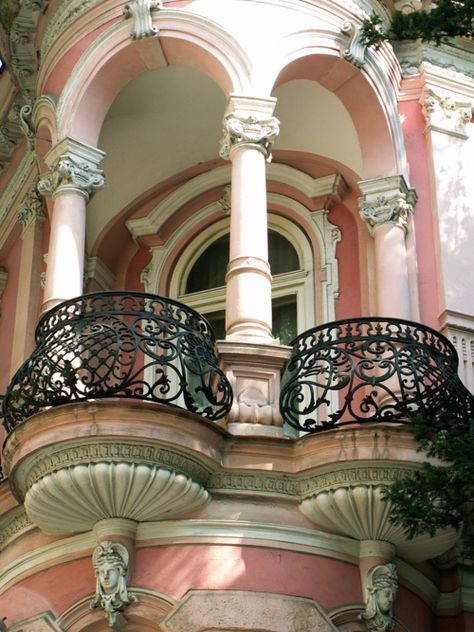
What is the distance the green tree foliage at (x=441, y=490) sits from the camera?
11.2 meters

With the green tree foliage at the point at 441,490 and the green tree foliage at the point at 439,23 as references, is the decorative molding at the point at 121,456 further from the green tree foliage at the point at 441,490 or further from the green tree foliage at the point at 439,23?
the green tree foliage at the point at 439,23

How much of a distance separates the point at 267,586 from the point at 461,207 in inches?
190

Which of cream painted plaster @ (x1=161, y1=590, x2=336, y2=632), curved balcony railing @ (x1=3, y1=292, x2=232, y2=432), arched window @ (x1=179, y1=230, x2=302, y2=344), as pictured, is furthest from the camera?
arched window @ (x1=179, y1=230, x2=302, y2=344)

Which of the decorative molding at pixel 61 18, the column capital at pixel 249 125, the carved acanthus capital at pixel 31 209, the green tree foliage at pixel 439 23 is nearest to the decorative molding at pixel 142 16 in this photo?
the decorative molding at pixel 61 18

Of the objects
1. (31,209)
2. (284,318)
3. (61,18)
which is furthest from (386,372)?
(31,209)

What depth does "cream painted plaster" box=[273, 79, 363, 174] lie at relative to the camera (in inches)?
603

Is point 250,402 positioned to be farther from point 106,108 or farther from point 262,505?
point 106,108

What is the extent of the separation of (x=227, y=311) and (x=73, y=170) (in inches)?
83.1

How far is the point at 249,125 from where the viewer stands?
1349 centimetres

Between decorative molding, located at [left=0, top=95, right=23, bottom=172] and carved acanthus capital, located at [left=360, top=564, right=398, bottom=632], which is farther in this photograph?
decorative molding, located at [left=0, top=95, right=23, bottom=172]

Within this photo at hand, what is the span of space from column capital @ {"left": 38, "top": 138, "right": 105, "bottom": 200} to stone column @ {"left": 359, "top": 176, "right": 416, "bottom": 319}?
257 centimetres

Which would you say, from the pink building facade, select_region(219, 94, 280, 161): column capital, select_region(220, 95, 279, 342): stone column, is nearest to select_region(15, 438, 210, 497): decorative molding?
the pink building facade

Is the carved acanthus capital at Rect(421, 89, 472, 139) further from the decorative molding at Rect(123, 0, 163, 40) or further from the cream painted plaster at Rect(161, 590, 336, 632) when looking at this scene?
the cream painted plaster at Rect(161, 590, 336, 632)

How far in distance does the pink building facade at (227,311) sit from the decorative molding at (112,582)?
0.07 feet
